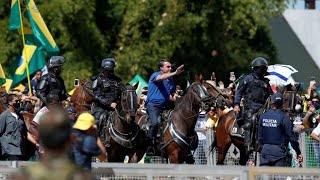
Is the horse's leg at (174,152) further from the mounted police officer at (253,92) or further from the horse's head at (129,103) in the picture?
the mounted police officer at (253,92)

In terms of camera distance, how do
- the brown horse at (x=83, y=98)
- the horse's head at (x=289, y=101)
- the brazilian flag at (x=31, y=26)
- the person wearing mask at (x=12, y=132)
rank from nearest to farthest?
the person wearing mask at (x=12, y=132)
the horse's head at (x=289, y=101)
the brown horse at (x=83, y=98)
the brazilian flag at (x=31, y=26)

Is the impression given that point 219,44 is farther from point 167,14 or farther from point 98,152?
point 98,152

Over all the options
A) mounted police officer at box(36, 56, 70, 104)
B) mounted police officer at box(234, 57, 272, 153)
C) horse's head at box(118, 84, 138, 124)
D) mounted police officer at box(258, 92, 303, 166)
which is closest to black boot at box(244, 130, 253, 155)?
mounted police officer at box(234, 57, 272, 153)

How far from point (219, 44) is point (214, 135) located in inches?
684

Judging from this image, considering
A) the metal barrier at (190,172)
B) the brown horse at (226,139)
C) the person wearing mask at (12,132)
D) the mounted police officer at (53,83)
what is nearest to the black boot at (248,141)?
the brown horse at (226,139)

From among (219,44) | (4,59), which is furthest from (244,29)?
(4,59)

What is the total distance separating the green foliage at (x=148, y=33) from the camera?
37.4 metres

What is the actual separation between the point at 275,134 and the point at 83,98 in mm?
5576

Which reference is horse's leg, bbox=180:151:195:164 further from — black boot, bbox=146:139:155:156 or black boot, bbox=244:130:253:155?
black boot, bbox=244:130:253:155

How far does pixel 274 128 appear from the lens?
17844 mm

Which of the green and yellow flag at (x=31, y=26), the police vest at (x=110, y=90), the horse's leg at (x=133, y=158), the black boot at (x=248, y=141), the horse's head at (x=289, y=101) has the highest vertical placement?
the green and yellow flag at (x=31, y=26)

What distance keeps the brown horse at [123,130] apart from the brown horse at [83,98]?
1.48m

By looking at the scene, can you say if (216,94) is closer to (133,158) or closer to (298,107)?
(298,107)

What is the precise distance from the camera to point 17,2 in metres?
26.4
